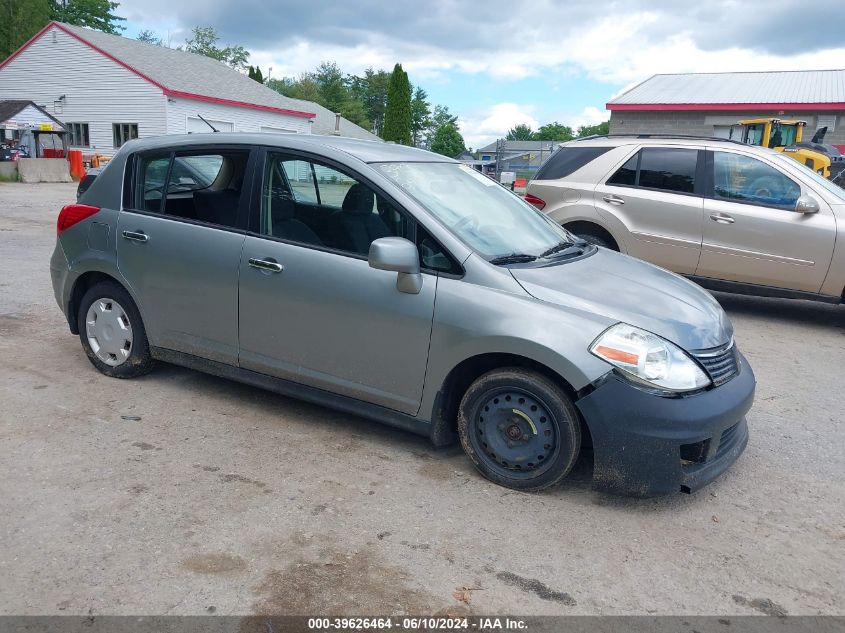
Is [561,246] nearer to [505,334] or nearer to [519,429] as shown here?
[505,334]

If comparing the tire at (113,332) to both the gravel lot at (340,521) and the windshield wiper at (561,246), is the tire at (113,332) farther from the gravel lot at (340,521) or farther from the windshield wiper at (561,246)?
the windshield wiper at (561,246)

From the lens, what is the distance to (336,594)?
2.76 meters

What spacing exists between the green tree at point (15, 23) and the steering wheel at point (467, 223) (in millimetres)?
59273

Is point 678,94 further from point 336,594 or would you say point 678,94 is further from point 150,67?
point 336,594

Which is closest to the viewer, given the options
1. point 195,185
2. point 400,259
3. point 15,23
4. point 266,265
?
point 400,259

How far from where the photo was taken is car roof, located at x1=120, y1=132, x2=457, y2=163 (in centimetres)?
421

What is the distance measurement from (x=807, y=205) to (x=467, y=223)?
4767 mm

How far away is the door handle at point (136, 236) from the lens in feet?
15.1

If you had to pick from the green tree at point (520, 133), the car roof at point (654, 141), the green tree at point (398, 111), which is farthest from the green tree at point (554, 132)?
the car roof at point (654, 141)

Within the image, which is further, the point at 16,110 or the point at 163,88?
the point at 16,110

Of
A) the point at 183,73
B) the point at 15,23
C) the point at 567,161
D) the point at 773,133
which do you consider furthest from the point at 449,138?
the point at 567,161

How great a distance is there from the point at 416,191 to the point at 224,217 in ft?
4.10

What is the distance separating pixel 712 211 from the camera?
24.7 feet

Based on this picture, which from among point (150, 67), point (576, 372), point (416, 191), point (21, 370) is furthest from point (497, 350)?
point (150, 67)
